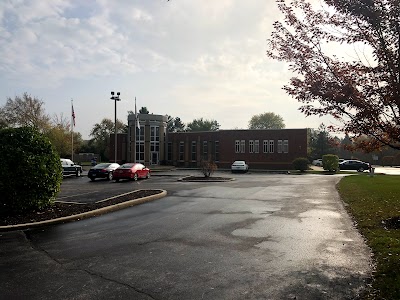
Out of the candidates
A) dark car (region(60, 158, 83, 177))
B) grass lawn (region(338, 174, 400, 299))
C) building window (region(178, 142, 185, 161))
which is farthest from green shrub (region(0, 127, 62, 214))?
building window (region(178, 142, 185, 161))

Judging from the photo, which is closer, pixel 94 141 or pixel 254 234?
pixel 254 234

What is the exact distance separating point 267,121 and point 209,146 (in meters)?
60.0

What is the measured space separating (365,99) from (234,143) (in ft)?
172

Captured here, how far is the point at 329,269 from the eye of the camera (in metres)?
6.16

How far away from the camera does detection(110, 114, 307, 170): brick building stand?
5762 cm

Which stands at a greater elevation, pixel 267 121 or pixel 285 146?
pixel 267 121

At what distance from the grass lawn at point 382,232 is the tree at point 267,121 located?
103048 mm

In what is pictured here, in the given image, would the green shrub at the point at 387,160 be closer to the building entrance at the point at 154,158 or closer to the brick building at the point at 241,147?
the brick building at the point at 241,147

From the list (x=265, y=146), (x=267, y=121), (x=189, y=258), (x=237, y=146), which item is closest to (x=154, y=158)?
(x=237, y=146)

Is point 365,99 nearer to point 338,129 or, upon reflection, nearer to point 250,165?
point 338,129

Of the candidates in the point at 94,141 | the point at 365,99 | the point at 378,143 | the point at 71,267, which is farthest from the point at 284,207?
the point at 94,141

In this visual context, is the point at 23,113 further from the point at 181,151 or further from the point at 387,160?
the point at 387,160

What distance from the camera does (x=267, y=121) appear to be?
119250 millimetres

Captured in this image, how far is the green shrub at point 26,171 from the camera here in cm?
1097
